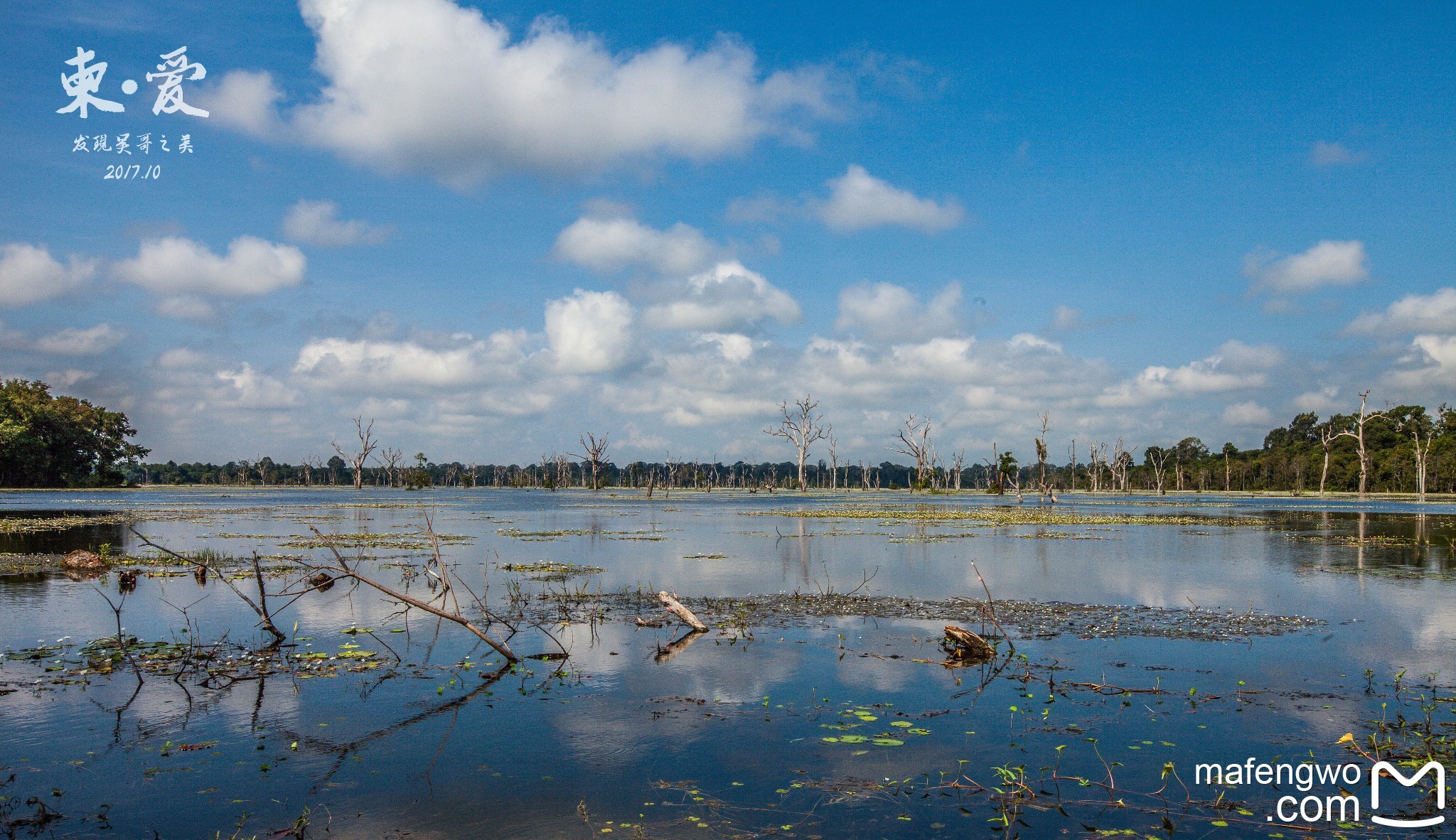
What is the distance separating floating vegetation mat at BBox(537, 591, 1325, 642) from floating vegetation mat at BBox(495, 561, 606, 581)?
10.5ft

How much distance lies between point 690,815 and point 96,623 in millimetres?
12817

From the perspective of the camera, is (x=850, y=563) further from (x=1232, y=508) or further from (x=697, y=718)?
(x=1232, y=508)

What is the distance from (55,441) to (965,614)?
107042 mm

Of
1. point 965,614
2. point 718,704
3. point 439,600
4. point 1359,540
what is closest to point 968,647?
point 965,614

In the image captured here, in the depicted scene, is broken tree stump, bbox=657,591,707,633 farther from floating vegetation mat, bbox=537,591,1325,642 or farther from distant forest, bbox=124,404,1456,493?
distant forest, bbox=124,404,1456,493

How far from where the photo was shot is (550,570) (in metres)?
21.8

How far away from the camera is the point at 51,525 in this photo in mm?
34875

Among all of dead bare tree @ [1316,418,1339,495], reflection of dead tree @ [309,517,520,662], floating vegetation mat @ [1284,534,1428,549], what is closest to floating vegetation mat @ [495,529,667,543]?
reflection of dead tree @ [309,517,520,662]

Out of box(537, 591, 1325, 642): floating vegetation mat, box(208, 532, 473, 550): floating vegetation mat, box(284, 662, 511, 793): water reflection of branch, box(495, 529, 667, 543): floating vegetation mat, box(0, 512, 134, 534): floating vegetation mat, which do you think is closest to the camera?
box(284, 662, 511, 793): water reflection of branch

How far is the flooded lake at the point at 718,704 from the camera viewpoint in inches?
272

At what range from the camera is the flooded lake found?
22.7 feet

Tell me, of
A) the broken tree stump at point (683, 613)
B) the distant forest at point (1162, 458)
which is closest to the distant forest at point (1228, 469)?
the distant forest at point (1162, 458)

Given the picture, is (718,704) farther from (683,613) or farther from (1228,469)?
(1228,469)

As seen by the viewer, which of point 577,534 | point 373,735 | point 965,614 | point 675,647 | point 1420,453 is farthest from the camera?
point 1420,453
